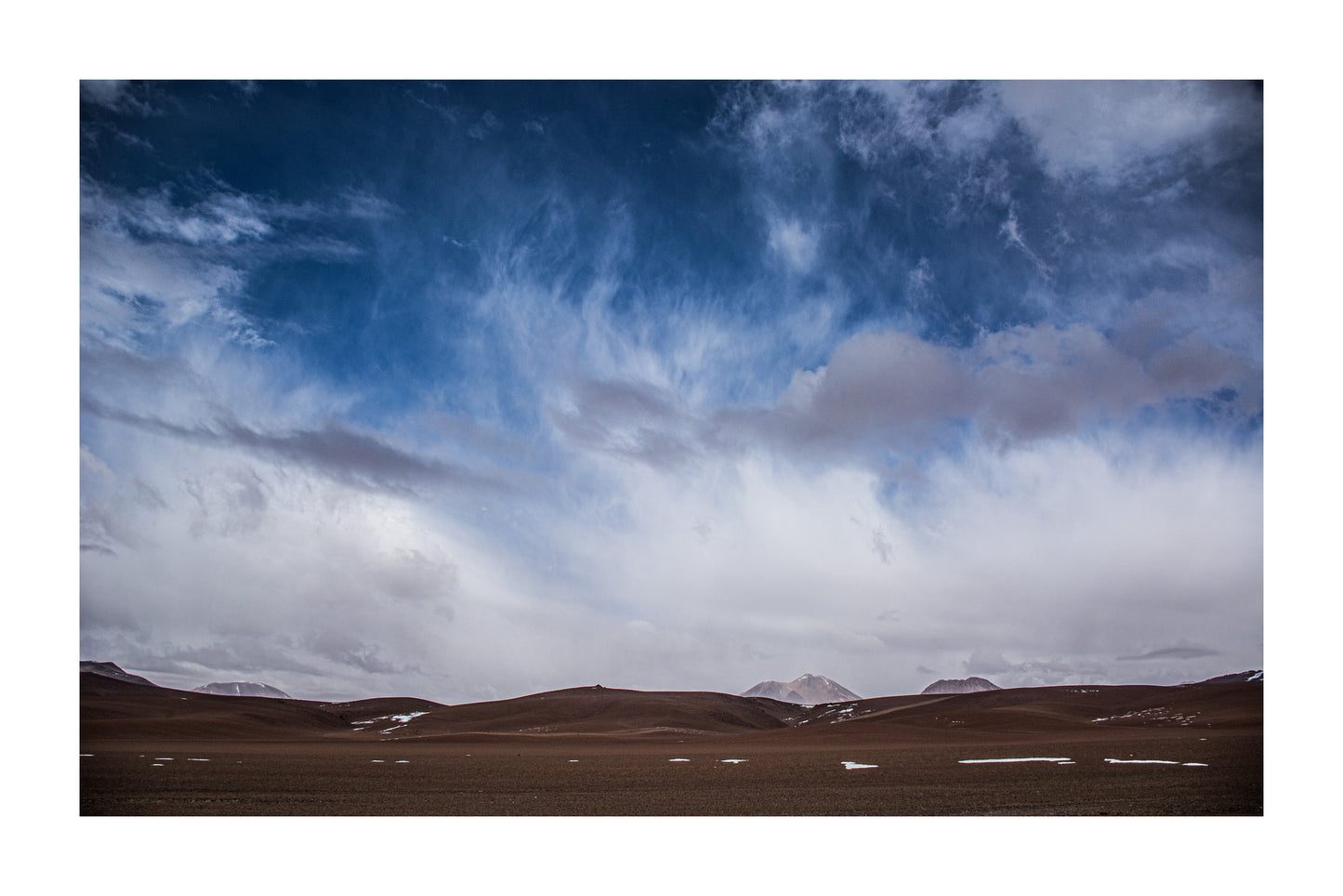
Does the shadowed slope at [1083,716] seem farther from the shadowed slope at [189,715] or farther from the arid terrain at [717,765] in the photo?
the shadowed slope at [189,715]

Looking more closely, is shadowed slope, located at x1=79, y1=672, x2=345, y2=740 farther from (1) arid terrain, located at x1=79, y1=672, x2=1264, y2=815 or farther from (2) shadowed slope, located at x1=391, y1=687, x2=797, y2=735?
(2) shadowed slope, located at x1=391, y1=687, x2=797, y2=735

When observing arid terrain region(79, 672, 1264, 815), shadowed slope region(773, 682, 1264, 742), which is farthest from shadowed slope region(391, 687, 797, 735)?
shadowed slope region(773, 682, 1264, 742)

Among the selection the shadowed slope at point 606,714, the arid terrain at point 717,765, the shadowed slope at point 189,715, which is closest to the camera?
the arid terrain at point 717,765

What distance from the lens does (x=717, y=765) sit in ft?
72.4

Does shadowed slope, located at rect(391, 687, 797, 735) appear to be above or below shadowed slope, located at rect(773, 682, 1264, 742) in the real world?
below

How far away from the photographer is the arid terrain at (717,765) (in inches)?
621

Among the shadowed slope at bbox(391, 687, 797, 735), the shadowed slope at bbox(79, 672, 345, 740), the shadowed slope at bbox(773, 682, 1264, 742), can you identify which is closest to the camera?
the shadowed slope at bbox(773, 682, 1264, 742)

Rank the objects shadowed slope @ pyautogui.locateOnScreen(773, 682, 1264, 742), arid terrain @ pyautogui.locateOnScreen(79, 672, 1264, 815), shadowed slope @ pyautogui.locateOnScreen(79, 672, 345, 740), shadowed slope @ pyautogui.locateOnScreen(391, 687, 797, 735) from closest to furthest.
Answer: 1. arid terrain @ pyautogui.locateOnScreen(79, 672, 1264, 815)
2. shadowed slope @ pyautogui.locateOnScreen(773, 682, 1264, 742)
3. shadowed slope @ pyautogui.locateOnScreen(79, 672, 345, 740)
4. shadowed slope @ pyautogui.locateOnScreen(391, 687, 797, 735)

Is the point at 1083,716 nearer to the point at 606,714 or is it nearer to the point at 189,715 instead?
the point at 606,714

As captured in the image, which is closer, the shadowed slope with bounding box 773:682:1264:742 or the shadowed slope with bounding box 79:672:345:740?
the shadowed slope with bounding box 773:682:1264:742

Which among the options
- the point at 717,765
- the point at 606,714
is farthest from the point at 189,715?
the point at 717,765

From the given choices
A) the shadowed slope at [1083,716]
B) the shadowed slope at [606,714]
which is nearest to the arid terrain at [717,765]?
the shadowed slope at [1083,716]

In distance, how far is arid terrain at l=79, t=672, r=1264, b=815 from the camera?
15766 millimetres

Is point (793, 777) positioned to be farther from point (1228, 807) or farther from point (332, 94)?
point (332, 94)
